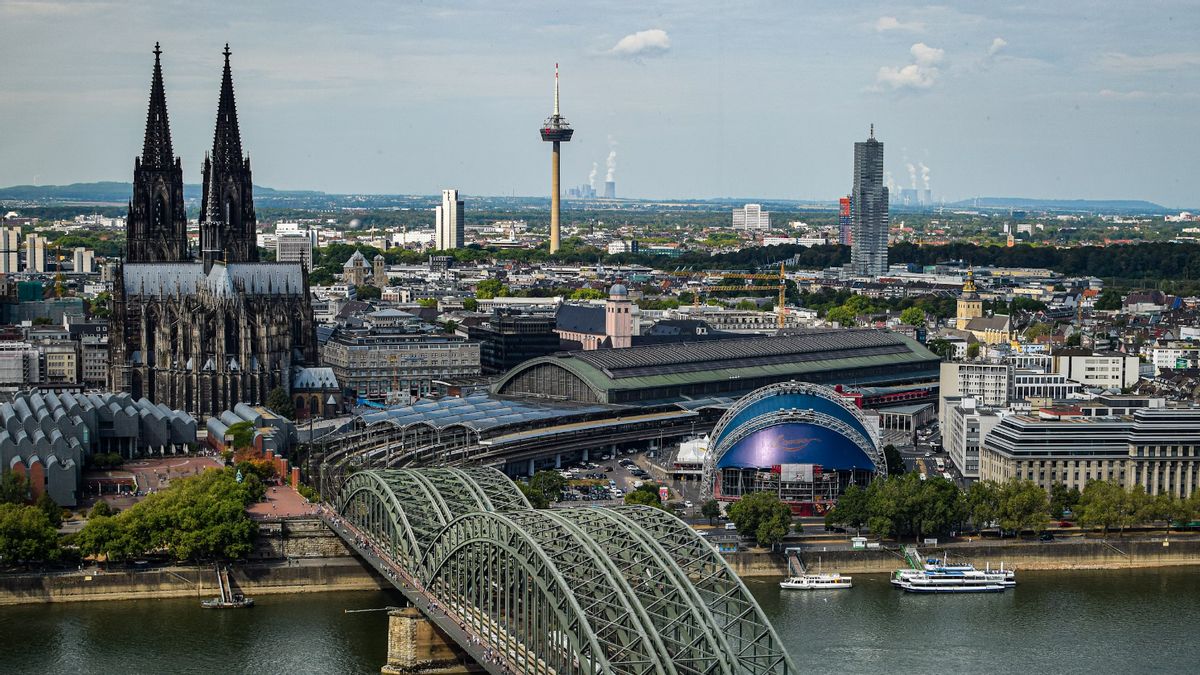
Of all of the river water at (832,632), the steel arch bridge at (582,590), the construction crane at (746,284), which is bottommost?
the river water at (832,632)

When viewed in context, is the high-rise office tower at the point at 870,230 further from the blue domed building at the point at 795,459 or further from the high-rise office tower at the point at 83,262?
the blue domed building at the point at 795,459

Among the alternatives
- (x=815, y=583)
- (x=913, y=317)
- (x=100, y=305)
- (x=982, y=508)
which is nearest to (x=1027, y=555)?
(x=982, y=508)

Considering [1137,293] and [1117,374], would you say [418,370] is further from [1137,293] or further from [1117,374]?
[1137,293]

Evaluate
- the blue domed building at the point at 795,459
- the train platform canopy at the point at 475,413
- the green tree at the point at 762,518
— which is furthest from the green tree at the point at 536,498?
the train platform canopy at the point at 475,413

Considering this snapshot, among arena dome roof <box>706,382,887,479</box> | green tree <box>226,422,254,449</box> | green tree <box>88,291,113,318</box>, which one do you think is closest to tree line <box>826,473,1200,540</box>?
arena dome roof <box>706,382,887,479</box>

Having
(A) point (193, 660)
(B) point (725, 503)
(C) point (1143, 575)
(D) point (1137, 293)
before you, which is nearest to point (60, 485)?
(A) point (193, 660)


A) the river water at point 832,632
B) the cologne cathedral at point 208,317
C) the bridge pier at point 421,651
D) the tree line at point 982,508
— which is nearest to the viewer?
the bridge pier at point 421,651
